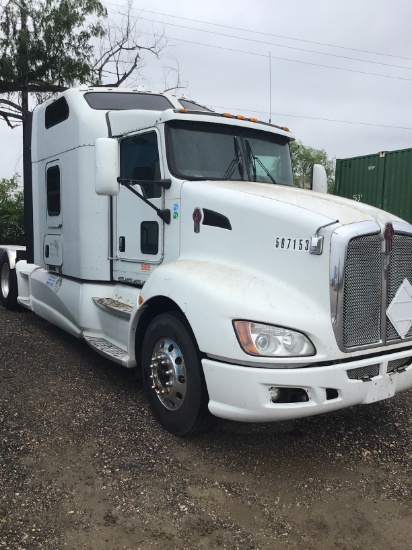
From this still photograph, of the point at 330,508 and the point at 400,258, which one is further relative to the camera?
the point at 400,258

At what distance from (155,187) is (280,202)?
138 centimetres

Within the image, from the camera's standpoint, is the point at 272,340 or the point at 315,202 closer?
the point at 272,340

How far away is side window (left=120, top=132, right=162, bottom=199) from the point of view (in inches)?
177

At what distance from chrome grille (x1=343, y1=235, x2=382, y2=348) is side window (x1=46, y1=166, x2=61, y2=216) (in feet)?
12.9

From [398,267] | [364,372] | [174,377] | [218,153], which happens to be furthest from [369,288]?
[218,153]

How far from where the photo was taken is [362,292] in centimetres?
338

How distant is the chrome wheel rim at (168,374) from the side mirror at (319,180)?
8.86ft

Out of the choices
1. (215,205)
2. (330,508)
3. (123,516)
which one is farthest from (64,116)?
(330,508)

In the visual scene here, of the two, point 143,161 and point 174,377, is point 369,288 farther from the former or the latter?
point 143,161

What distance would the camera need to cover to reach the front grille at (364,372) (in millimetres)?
3295

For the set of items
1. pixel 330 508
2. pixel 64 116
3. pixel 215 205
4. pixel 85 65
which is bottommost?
pixel 330 508

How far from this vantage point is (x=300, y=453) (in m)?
3.72

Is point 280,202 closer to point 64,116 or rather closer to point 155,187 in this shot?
point 155,187

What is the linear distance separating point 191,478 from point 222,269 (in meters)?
1.46
